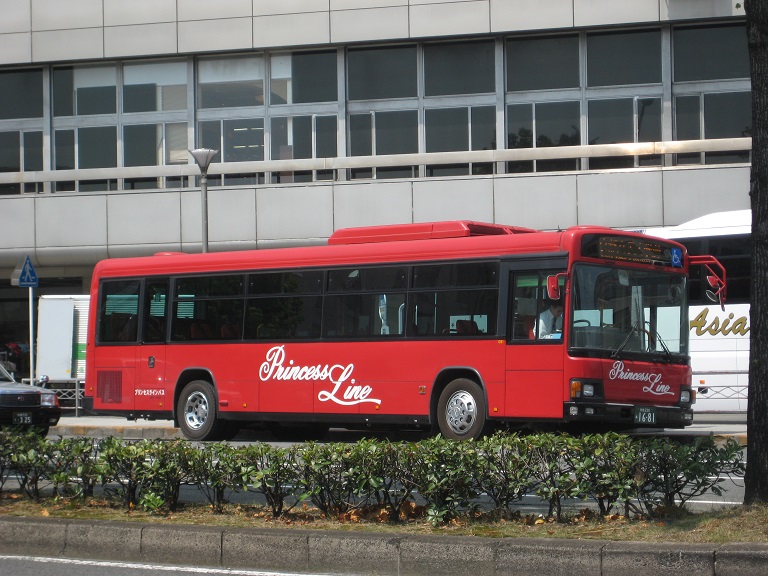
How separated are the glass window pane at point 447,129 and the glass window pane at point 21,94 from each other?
36.9ft

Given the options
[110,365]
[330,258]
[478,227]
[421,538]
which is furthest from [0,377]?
[421,538]

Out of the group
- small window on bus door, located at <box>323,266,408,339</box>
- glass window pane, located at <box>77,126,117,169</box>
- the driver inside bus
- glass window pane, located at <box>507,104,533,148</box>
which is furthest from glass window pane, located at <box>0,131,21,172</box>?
the driver inside bus

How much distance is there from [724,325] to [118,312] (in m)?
10.7

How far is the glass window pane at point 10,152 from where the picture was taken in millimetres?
33000

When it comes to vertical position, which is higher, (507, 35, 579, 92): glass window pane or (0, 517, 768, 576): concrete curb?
(507, 35, 579, 92): glass window pane

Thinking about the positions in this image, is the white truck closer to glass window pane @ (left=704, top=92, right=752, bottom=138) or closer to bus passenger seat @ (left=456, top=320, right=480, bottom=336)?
bus passenger seat @ (left=456, top=320, right=480, bottom=336)

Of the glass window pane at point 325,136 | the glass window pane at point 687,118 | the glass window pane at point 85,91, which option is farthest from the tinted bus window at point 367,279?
the glass window pane at point 85,91

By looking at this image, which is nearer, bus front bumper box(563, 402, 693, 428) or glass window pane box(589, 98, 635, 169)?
bus front bumper box(563, 402, 693, 428)

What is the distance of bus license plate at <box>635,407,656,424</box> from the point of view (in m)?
15.2

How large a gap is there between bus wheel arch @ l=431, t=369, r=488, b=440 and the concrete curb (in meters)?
7.76

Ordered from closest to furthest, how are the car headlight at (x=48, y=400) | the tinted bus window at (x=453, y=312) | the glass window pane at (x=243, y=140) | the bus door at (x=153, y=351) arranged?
the tinted bus window at (x=453, y=312) → the bus door at (x=153, y=351) → the car headlight at (x=48, y=400) → the glass window pane at (x=243, y=140)

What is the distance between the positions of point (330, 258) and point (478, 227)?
90.9 inches

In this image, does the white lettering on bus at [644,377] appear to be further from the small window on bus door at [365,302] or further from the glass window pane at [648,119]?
the glass window pane at [648,119]

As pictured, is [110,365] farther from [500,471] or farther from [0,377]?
[500,471]
